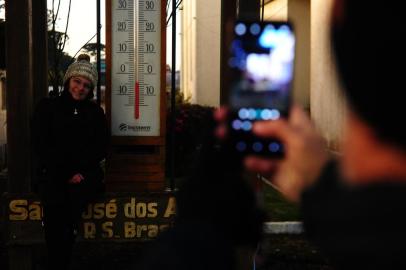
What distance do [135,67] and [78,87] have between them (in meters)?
0.66

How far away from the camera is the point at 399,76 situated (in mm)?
870

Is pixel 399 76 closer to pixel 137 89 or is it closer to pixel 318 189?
pixel 318 189

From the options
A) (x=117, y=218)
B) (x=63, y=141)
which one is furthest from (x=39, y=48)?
(x=117, y=218)


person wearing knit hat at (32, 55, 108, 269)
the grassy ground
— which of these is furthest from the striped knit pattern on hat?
the grassy ground

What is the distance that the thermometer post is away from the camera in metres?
5.73

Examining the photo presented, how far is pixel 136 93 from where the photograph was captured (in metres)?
5.79

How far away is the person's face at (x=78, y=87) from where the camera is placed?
5.26 metres

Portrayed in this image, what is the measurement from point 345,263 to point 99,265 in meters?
5.55

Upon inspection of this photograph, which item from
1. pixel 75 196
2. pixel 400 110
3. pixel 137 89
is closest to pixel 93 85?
pixel 137 89

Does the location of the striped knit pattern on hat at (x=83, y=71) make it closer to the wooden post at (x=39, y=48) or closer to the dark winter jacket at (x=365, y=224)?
the wooden post at (x=39, y=48)

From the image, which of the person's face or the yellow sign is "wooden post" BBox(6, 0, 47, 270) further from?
the person's face

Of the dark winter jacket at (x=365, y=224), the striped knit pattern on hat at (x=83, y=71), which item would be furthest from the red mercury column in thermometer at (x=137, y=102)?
the dark winter jacket at (x=365, y=224)

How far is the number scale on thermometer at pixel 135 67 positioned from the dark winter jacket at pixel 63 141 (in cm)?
55

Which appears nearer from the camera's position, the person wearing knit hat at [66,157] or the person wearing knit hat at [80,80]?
the person wearing knit hat at [66,157]
